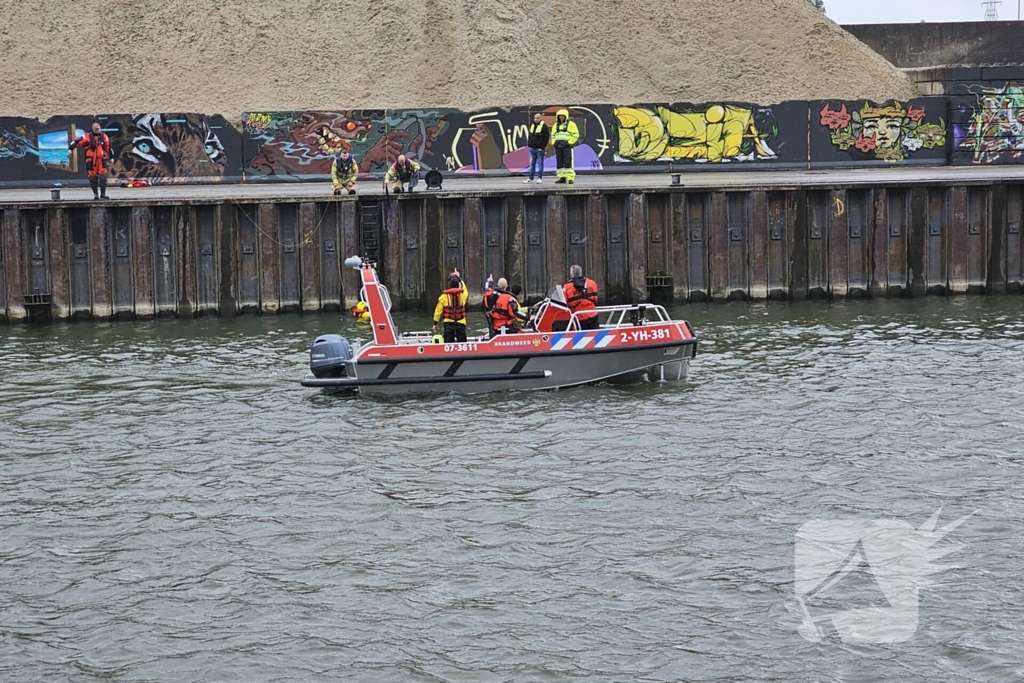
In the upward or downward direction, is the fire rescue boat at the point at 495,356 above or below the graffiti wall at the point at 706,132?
below

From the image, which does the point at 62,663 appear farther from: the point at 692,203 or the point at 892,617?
the point at 692,203

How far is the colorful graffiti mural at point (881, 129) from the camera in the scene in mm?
36875

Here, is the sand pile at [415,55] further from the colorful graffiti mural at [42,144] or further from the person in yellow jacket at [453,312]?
the person in yellow jacket at [453,312]

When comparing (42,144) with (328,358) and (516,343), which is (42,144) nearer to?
(328,358)

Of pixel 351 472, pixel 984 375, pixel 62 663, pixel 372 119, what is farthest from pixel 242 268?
pixel 62 663

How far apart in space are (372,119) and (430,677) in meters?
26.5

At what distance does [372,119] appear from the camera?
36562mm

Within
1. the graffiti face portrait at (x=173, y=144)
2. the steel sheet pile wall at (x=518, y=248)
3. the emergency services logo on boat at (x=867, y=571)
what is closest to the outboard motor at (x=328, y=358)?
the steel sheet pile wall at (x=518, y=248)

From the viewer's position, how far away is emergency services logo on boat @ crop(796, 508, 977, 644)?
12586 mm

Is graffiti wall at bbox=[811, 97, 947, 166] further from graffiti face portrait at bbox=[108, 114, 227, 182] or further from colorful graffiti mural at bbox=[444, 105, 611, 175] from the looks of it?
graffiti face portrait at bbox=[108, 114, 227, 182]

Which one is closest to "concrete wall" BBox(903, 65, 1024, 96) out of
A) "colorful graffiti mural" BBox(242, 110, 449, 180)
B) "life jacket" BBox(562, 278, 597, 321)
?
"colorful graffiti mural" BBox(242, 110, 449, 180)

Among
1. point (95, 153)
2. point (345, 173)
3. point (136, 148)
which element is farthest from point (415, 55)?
point (95, 153)

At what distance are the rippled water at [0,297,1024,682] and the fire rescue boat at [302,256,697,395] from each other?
0.36m

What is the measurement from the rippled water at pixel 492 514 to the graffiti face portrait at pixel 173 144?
12.3 metres
